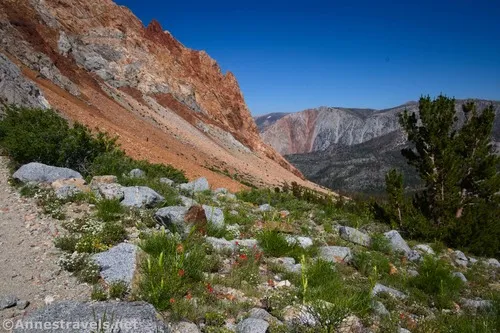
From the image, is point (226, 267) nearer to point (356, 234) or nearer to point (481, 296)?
point (356, 234)

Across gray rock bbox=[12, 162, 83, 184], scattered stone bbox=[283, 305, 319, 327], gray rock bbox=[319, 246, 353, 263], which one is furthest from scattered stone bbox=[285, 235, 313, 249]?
gray rock bbox=[12, 162, 83, 184]

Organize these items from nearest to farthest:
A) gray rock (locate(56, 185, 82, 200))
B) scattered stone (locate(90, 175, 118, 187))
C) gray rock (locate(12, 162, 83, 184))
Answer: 1. gray rock (locate(56, 185, 82, 200))
2. gray rock (locate(12, 162, 83, 184))
3. scattered stone (locate(90, 175, 118, 187))

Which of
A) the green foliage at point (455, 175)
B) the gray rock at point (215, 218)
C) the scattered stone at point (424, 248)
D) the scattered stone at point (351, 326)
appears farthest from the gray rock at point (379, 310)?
the green foliage at point (455, 175)

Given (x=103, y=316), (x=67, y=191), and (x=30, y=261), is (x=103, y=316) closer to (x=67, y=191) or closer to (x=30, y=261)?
(x=30, y=261)

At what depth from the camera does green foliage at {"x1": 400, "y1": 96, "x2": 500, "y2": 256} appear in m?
15.6

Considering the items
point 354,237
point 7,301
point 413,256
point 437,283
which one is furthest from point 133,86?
point 7,301

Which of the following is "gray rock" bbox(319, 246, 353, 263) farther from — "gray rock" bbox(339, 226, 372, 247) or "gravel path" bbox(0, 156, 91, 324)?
"gravel path" bbox(0, 156, 91, 324)

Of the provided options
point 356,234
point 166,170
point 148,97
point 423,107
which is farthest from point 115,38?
point 356,234

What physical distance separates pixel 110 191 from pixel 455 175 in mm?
15393

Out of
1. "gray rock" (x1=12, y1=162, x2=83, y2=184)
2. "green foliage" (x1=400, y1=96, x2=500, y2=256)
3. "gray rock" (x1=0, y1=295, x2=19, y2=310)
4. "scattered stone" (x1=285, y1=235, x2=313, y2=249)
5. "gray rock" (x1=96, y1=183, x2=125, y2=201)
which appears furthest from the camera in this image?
"green foliage" (x1=400, y1=96, x2=500, y2=256)

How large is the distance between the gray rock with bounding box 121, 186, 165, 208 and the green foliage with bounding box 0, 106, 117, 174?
309cm

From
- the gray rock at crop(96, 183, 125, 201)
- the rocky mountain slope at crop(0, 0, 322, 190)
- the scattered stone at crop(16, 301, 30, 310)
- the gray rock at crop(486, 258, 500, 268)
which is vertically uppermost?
the rocky mountain slope at crop(0, 0, 322, 190)

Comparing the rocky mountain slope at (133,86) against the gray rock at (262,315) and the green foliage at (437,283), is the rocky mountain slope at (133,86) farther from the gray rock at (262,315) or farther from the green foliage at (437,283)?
the green foliage at (437,283)

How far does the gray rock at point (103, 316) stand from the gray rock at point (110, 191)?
4.20 m
